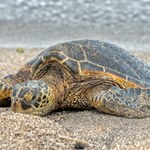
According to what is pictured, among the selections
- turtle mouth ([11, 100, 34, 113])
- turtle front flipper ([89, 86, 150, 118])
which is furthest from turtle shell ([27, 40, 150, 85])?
turtle mouth ([11, 100, 34, 113])

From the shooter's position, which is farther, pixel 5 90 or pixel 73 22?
pixel 73 22

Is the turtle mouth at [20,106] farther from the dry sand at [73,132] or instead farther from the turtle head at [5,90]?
the turtle head at [5,90]

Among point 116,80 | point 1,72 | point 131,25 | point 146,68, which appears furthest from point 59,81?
point 131,25

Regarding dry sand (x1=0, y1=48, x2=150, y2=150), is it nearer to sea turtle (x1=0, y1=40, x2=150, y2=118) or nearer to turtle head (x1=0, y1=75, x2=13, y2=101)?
sea turtle (x1=0, y1=40, x2=150, y2=118)

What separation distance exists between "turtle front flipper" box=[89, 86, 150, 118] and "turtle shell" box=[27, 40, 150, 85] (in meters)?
0.19

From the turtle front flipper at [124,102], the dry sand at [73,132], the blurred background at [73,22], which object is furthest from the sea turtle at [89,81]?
the blurred background at [73,22]

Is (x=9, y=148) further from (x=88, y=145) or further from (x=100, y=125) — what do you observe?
(x=100, y=125)

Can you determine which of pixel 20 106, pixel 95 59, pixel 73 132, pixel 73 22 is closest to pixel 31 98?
pixel 20 106

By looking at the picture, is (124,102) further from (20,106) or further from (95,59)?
(20,106)

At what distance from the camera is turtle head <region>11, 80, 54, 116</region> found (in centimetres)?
405

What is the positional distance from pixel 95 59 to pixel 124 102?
1.57 feet

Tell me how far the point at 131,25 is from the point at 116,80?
6478 millimetres

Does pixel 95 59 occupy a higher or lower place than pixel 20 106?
higher

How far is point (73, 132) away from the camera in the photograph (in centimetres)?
374
